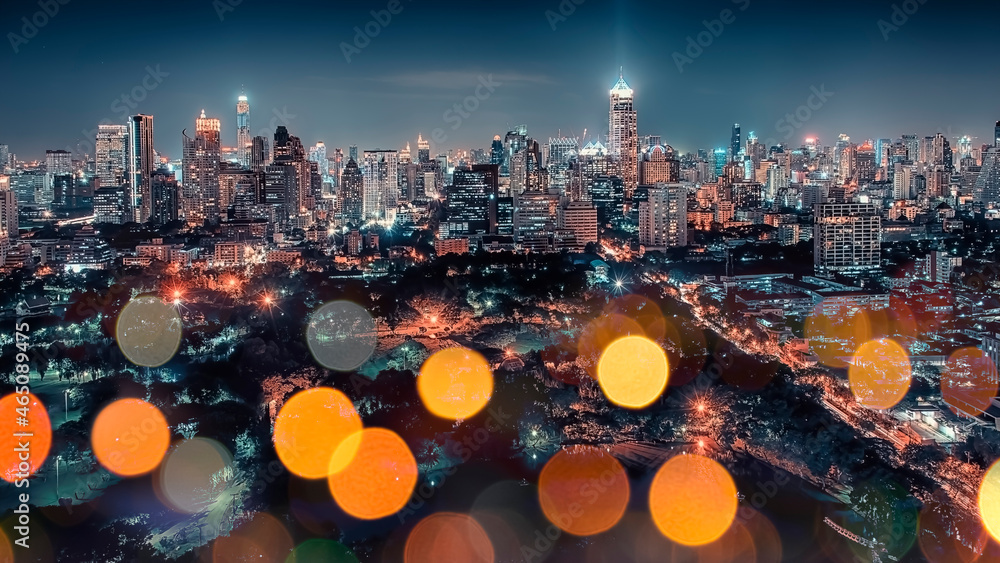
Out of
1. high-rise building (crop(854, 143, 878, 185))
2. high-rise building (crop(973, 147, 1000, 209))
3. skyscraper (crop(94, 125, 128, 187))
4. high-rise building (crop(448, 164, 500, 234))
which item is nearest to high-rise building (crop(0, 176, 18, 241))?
skyscraper (crop(94, 125, 128, 187))

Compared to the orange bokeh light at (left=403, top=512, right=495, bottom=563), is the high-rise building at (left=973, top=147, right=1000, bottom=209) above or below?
above

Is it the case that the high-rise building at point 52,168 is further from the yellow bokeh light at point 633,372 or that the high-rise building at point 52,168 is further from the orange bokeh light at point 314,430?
the yellow bokeh light at point 633,372

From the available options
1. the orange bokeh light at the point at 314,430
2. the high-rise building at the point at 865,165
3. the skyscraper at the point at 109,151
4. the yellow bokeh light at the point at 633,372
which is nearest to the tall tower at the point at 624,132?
the high-rise building at the point at 865,165

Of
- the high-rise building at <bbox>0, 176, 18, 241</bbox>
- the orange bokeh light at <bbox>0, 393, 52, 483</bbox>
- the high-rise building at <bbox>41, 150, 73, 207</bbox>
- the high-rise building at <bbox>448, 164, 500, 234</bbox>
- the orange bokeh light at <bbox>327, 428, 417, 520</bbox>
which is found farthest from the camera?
the high-rise building at <bbox>41, 150, 73, 207</bbox>

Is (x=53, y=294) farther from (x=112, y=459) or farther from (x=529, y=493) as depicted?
(x=529, y=493)

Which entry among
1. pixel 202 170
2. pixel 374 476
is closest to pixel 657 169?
pixel 202 170

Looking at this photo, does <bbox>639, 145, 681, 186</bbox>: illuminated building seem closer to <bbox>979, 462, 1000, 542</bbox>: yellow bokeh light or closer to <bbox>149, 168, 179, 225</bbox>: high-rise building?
<bbox>149, 168, 179, 225</bbox>: high-rise building

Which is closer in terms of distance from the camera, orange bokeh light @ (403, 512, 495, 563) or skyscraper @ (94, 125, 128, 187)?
orange bokeh light @ (403, 512, 495, 563)
